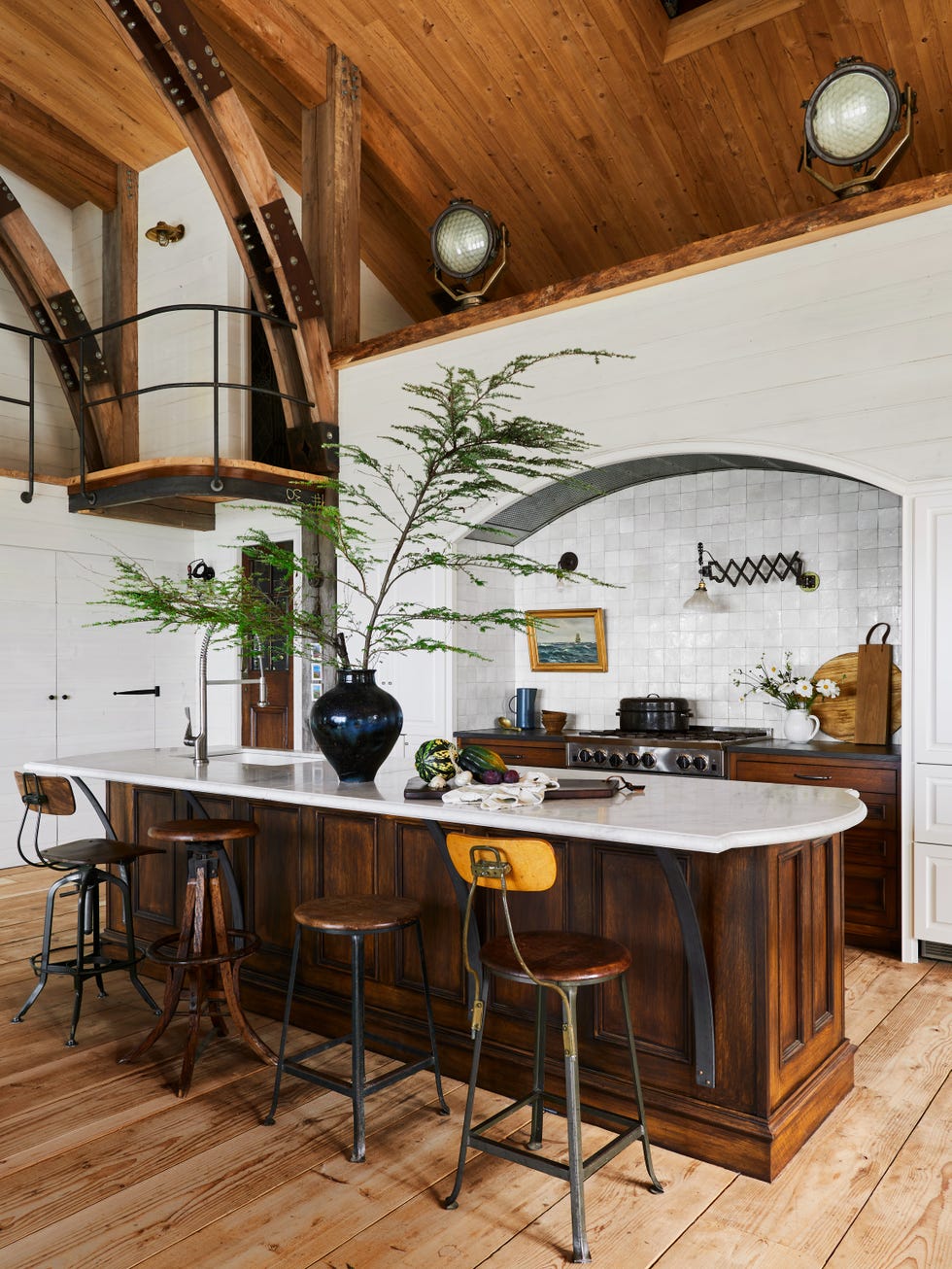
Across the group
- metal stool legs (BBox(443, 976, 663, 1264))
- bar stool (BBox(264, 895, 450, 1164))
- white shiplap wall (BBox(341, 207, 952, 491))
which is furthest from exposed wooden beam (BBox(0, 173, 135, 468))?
metal stool legs (BBox(443, 976, 663, 1264))

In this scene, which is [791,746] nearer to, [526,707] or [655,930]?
[526,707]

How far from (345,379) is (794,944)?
4708 mm

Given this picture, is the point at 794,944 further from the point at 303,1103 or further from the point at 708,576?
the point at 708,576

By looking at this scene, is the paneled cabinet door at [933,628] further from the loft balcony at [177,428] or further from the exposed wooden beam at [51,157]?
the exposed wooden beam at [51,157]

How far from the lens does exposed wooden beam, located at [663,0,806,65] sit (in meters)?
4.82

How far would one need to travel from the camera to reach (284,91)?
654 cm

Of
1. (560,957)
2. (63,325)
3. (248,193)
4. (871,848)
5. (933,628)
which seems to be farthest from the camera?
(63,325)

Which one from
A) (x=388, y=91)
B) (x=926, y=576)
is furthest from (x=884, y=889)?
(x=388, y=91)

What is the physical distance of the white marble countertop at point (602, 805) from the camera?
7.59 ft

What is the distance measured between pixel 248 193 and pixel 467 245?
1.42 meters

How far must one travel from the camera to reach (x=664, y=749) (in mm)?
5078

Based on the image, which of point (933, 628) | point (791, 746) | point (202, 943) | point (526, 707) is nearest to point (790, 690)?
point (791, 746)

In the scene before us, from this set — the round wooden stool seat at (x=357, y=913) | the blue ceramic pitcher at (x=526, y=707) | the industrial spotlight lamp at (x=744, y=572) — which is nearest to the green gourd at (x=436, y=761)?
the round wooden stool seat at (x=357, y=913)

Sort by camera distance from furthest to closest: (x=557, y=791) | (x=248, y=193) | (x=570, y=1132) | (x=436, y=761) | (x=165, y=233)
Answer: (x=165, y=233) < (x=248, y=193) < (x=436, y=761) < (x=557, y=791) < (x=570, y=1132)
